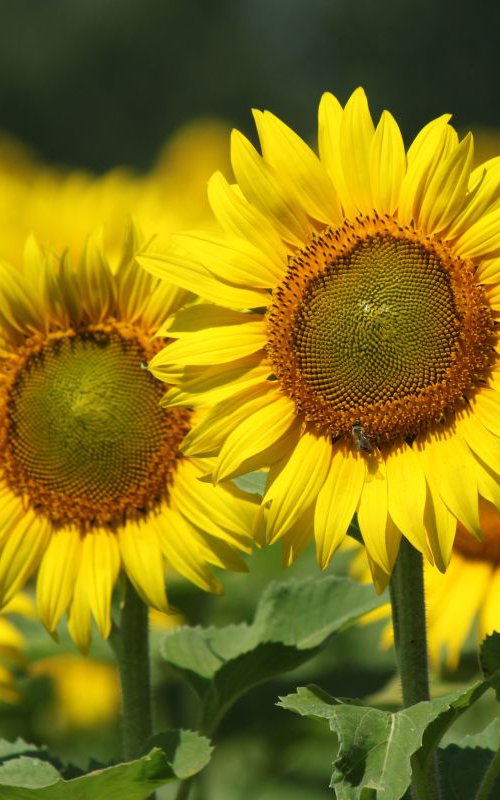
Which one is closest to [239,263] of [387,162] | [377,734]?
[387,162]

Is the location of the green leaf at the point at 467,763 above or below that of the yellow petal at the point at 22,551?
below

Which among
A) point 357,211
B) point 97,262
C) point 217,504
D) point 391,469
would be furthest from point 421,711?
point 97,262

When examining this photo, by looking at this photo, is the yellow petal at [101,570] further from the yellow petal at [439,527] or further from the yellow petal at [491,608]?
the yellow petal at [491,608]

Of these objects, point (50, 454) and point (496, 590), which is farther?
point (496, 590)

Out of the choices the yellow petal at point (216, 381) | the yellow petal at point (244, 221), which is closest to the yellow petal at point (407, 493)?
the yellow petal at point (216, 381)

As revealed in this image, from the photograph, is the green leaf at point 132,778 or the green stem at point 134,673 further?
the green stem at point 134,673

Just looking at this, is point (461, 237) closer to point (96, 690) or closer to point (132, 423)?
point (132, 423)
